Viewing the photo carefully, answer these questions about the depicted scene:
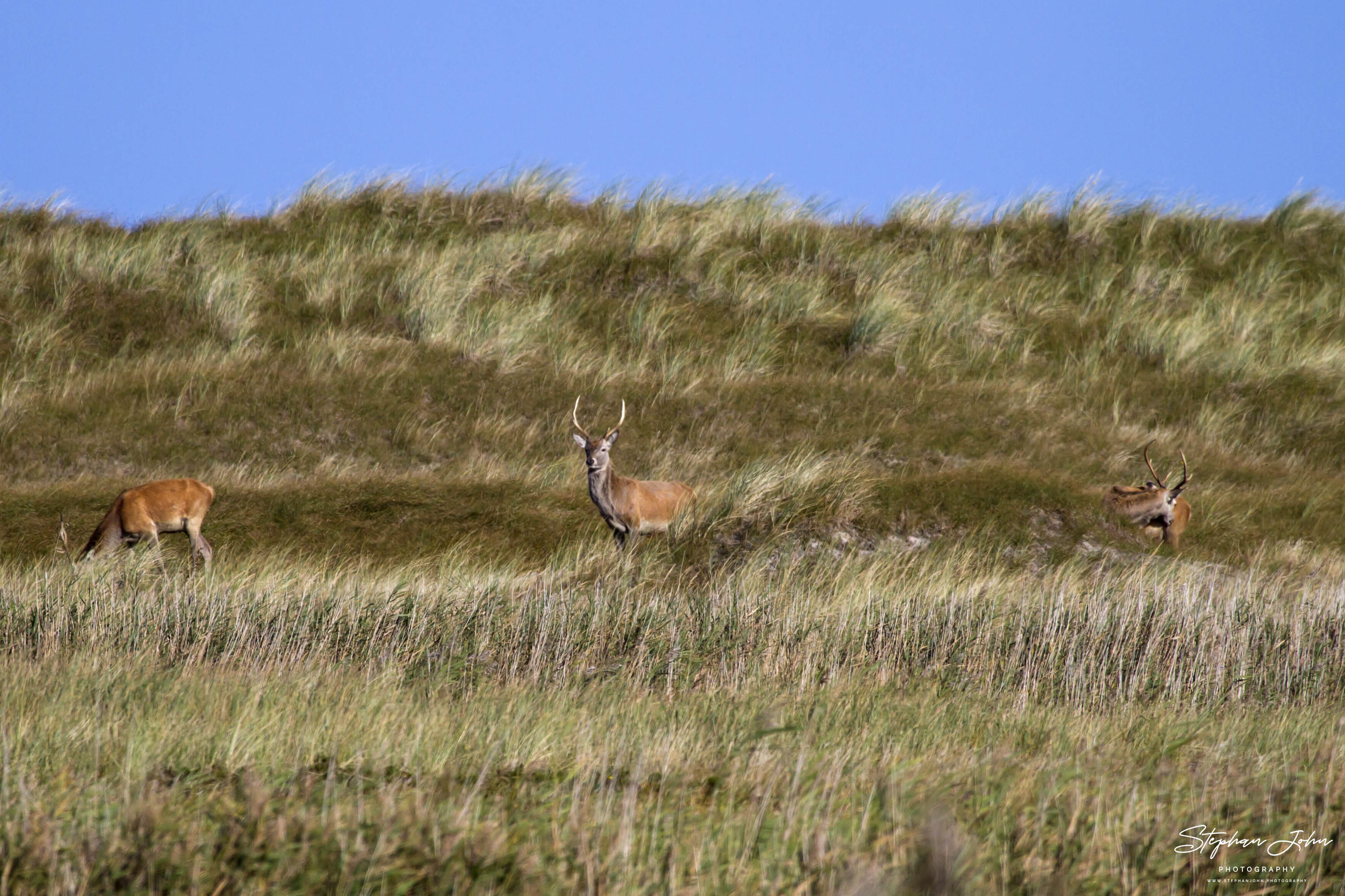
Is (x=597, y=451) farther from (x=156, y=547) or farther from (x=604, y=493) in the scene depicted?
(x=156, y=547)

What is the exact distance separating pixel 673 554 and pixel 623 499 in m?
1.06

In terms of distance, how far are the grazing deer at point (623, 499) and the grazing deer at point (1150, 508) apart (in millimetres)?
4892

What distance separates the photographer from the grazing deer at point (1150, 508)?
1352 cm

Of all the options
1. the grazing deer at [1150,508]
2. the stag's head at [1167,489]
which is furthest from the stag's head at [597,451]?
the stag's head at [1167,489]

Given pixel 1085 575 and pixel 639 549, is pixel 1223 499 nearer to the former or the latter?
pixel 1085 575

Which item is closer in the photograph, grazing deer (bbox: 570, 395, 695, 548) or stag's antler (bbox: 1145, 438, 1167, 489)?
grazing deer (bbox: 570, 395, 695, 548)

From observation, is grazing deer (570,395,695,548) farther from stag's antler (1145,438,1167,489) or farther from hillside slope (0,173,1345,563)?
stag's antler (1145,438,1167,489)

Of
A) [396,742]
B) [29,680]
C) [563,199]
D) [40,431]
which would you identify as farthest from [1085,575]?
[563,199]

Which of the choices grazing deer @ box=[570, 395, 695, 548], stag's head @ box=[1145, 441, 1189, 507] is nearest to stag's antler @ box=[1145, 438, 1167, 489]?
stag's head @ box=[1145, 441, 1189, 507]

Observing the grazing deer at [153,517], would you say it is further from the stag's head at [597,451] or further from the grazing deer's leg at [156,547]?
the stag's head at [597,451]

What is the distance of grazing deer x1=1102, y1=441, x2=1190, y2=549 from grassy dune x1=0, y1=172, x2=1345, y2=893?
360 mm

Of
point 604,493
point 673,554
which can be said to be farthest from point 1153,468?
point 604,493

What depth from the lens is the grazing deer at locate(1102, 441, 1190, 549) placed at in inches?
532

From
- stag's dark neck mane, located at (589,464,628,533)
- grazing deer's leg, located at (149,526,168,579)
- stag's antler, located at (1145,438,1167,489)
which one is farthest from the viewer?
stag's antler, located at (1145,438,1167,489)
